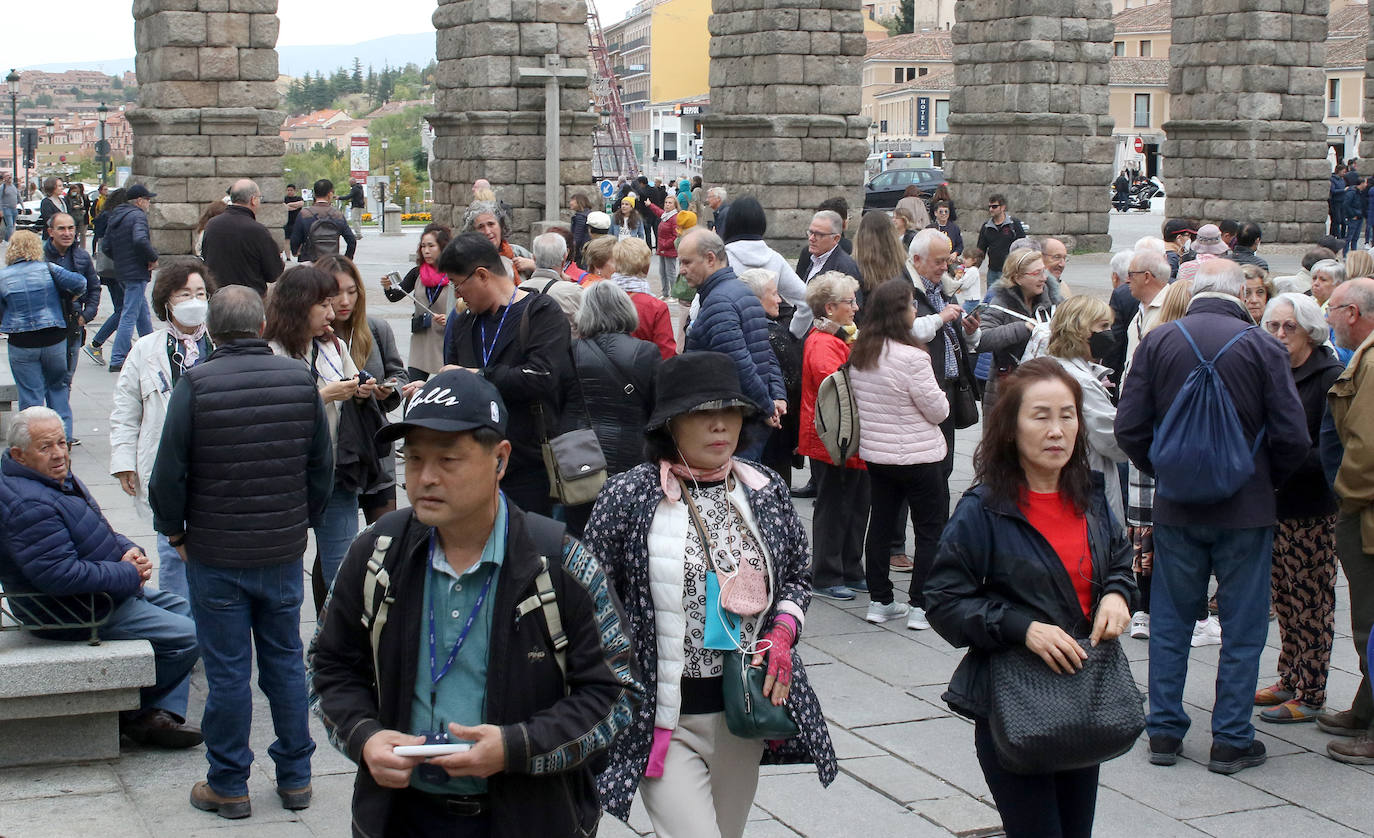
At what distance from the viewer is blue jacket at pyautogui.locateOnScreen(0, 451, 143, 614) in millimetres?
5480

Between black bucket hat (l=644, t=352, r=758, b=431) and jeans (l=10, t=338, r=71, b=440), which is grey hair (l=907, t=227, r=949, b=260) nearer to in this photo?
black bucket hat (l=644, t=352, r=758, b=431)

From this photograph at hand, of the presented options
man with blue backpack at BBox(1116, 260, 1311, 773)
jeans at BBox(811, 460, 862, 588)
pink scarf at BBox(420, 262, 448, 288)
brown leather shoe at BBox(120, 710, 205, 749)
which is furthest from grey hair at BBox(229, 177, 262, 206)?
man with blue backpack at BBox(1116, 260, 1311, 773)

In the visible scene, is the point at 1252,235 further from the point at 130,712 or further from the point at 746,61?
the point at 746,61

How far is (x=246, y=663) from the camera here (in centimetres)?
517

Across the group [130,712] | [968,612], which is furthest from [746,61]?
[968,612]

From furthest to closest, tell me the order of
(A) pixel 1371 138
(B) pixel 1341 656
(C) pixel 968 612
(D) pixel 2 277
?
(A) pixel 1371 138 → (D) pixel 2 277 → (B) pixel 1341 656 → (C) pixel 968 612

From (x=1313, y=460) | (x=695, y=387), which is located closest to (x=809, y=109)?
(x=1313, y=460)

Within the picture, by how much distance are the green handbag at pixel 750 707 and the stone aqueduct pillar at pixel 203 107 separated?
15716 mm

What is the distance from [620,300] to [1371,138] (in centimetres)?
2195

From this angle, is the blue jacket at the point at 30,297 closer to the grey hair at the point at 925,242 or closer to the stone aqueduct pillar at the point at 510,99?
the grey hair at the point at 925,242

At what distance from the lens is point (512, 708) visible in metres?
3.05

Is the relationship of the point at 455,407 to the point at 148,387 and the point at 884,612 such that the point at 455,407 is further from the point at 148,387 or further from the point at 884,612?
the point at 884,612

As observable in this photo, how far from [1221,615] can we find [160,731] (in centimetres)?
410

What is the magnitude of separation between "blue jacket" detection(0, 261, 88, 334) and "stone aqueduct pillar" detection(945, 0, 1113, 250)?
16287mm
